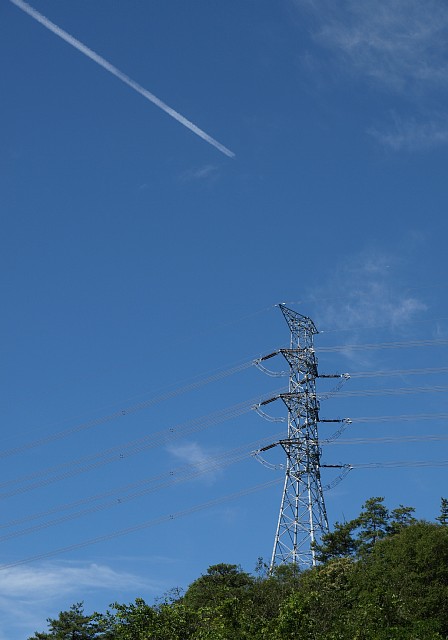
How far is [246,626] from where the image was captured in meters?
Answer: 49.3

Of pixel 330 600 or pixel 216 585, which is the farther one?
pixel 216 585

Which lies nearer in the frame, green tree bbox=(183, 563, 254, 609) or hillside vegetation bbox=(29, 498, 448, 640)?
hillside vegetation bbox=(29, 498, 448, 640)

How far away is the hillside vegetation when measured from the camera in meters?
47.0

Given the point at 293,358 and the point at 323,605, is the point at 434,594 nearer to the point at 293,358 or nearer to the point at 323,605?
the point at 323,605

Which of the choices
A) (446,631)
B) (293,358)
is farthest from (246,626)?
(293,358)

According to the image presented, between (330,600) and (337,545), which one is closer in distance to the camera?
(330,600)

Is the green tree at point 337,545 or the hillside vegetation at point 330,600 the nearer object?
the hillside vegetation at point 330,600

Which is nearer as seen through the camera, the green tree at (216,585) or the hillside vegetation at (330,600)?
the hillside vegetation at (330,600)

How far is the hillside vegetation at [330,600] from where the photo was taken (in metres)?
47.0

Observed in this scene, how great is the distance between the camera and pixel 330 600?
2100 inches

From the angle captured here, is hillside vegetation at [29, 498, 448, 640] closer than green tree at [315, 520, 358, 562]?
Yes

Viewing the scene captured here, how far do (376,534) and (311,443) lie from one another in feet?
35.2

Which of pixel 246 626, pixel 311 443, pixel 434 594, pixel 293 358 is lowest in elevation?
pixel 246 626

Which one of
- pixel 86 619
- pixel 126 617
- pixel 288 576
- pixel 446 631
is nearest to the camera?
pixel 126 617
